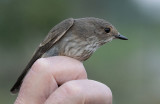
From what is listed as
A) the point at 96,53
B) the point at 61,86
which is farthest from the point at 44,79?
the point at 96,53

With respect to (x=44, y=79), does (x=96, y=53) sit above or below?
below

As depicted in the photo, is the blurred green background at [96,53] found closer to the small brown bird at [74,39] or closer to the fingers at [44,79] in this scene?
the small brown bird at [74,39]

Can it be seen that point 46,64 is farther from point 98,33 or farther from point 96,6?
point 96,6

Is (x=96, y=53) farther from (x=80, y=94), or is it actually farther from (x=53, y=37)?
(x=80, y=94)

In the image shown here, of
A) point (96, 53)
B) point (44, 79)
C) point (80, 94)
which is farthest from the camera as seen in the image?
point (96, 53)

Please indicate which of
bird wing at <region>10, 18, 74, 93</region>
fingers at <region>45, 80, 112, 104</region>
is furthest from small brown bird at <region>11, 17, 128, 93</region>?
fingers at <region>45, 80, 112, 104</region>

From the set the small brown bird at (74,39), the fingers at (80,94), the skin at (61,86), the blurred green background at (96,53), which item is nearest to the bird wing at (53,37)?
the small brown bird at (74,39)
